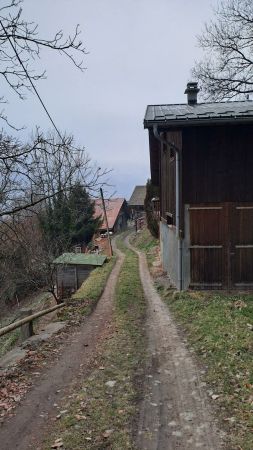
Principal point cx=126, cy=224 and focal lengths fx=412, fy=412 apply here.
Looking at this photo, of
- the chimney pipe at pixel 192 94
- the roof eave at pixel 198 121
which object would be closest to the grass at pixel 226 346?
the roof eave at pixel 198 121

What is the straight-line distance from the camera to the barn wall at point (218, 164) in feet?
37.0

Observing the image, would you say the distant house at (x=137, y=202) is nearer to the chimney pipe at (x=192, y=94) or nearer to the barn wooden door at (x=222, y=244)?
the chimney pipe at (x=192, y=94)

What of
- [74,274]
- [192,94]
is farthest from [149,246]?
[192,94]

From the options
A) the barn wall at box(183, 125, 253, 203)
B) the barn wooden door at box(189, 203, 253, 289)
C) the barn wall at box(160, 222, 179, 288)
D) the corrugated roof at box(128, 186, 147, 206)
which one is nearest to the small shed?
the barn wall at box(160, 222, 179, 288)

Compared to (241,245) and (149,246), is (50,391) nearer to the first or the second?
(241,245)

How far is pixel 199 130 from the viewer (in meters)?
11.3

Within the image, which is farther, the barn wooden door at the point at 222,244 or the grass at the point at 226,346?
the barn wooden door at the point at 222,244

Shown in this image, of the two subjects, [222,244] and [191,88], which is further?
[191,88]

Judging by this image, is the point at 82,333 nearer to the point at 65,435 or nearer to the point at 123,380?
the point at 123,380

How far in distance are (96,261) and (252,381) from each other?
20273 millimetres

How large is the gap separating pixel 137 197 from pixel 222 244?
53.8 meters

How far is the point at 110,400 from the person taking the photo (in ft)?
18.2

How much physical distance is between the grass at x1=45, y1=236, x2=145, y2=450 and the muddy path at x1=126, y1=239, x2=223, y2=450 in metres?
0.19

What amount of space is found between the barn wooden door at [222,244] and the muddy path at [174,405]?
360cm
